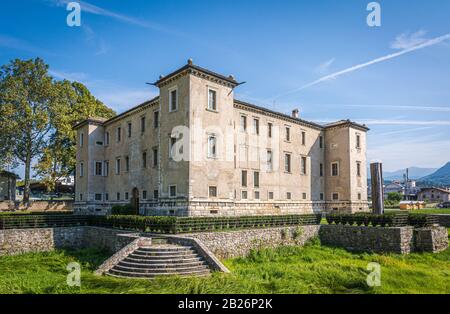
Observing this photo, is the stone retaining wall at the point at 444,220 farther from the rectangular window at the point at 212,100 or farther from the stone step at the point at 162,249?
the stone step at the point at 162,249

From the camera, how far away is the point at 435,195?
268 feet

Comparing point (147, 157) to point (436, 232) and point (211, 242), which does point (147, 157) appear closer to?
point (211, 242)

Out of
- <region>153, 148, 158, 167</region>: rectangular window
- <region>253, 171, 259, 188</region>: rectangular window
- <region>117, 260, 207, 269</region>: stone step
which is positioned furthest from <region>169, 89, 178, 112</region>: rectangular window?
<region>117, 260, 207, 269</region>: stone step

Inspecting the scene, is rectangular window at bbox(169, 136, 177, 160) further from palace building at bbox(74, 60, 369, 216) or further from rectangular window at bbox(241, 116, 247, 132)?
rectangular window at bbox(241, 116, 247, 132)

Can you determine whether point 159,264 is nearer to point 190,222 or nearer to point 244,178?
point 190,222

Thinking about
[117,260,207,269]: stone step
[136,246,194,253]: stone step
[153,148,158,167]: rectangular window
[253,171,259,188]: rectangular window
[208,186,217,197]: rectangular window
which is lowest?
[117,260,207,269]: stone step

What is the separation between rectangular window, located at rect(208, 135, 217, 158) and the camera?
953 inches

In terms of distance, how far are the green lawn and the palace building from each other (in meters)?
6.40

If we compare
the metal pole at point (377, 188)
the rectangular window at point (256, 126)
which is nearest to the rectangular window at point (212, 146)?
the rectangular window at point (256, 126)

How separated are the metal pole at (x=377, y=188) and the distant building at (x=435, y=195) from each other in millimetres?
62499

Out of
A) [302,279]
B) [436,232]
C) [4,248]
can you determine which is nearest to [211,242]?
[302,279]

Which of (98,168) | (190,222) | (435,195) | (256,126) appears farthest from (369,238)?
(435,195)

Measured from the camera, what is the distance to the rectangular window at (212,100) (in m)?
24.8

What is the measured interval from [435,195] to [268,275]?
81440mm
